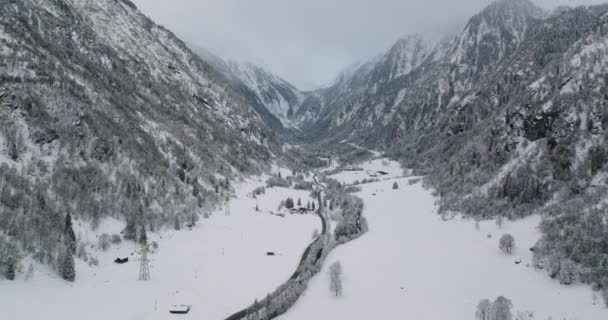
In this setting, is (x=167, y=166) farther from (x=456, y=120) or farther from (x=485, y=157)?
(x=456, y=120)

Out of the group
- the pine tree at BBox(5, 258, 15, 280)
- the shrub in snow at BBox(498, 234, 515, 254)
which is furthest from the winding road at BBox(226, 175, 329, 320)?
the shrub in snow at BBox(498, 234, 515, 254)

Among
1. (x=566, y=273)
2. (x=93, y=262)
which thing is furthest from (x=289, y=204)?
(x=566, y=273)

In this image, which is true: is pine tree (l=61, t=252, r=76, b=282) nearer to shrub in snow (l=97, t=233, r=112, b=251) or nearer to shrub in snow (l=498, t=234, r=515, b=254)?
shrub in snow (l=97, t=233, r=112, b=251)

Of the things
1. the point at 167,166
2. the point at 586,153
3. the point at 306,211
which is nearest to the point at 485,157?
the point at 586,153

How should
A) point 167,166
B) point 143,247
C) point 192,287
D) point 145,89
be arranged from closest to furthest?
point 192,287, point 143,247, point 167,166, point 145,89

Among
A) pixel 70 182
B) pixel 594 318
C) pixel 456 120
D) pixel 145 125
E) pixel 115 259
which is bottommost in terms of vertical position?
pixel 594 318
